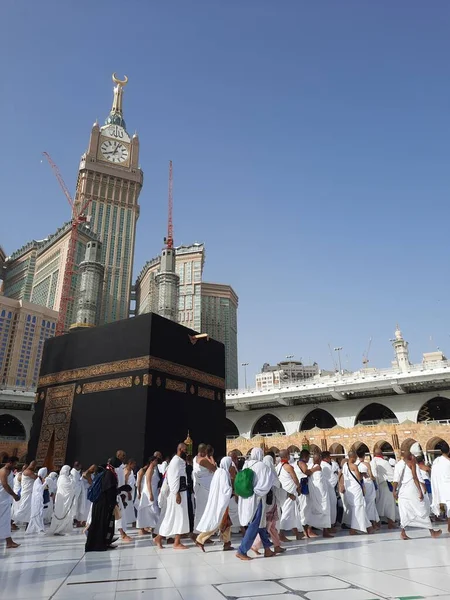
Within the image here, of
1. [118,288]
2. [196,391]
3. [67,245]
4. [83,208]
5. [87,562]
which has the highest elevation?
[83,208]

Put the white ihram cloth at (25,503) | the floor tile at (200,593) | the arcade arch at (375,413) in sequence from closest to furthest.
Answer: the floor tile at (200,593)
the white ihram cloth at (25,503)
the arcade arch at (375,413)

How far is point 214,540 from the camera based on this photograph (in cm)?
570

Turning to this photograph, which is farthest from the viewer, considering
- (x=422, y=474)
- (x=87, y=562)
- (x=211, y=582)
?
(x=422, y=474)

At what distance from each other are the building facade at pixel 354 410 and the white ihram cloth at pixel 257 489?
2114 cm

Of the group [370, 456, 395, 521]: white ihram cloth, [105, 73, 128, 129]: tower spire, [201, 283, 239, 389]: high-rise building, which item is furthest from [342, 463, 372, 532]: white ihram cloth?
[105, 73, 128, 129]: tower spire

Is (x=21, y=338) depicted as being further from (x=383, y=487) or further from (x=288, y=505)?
(x=288, y=505)

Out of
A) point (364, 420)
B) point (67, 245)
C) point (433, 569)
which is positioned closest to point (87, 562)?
point (433, 569)

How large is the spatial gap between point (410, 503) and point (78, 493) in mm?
5632

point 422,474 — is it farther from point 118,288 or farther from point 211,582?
point 118,288

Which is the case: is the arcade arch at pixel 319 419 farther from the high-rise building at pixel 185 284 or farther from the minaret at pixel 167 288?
the high-rise building at pixel 185 284

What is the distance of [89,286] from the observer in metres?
63.0

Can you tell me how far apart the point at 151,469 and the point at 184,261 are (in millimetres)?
76899

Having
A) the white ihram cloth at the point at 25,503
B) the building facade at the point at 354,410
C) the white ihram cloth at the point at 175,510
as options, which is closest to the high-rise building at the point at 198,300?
the building facade at the point at 354,410

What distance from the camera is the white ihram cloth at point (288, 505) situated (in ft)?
17.3
